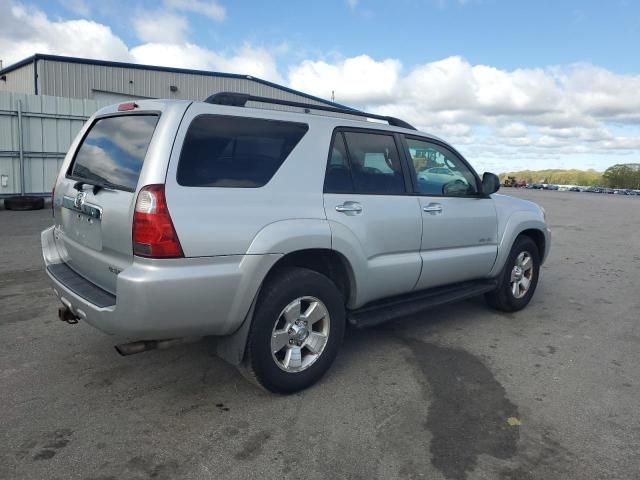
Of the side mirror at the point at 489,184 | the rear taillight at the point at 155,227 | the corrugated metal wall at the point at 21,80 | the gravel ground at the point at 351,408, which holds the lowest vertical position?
the gravel ground at the point at 351,408

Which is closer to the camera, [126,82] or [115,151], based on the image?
[115,151]

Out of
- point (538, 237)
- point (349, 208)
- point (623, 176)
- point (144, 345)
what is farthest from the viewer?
point (623, 176)

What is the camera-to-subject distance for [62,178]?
3.81 metres

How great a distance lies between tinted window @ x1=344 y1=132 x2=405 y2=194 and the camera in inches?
151

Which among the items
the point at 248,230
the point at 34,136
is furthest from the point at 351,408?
the point at 34,136

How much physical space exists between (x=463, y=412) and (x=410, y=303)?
3.70 feet

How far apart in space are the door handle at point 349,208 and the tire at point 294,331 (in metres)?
0.49

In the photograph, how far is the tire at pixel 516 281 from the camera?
17.4ft

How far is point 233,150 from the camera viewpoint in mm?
3109

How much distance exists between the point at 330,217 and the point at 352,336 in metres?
1.56

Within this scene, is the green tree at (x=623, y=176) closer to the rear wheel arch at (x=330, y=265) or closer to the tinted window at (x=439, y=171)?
the tinted window at (x=439, y=171)

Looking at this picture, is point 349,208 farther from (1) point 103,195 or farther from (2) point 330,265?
(1) point 103,195

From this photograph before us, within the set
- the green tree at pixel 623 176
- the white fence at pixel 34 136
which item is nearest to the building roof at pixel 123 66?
the white fence at pixel 34 136

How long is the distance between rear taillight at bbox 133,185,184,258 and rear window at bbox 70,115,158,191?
0.71 feet
